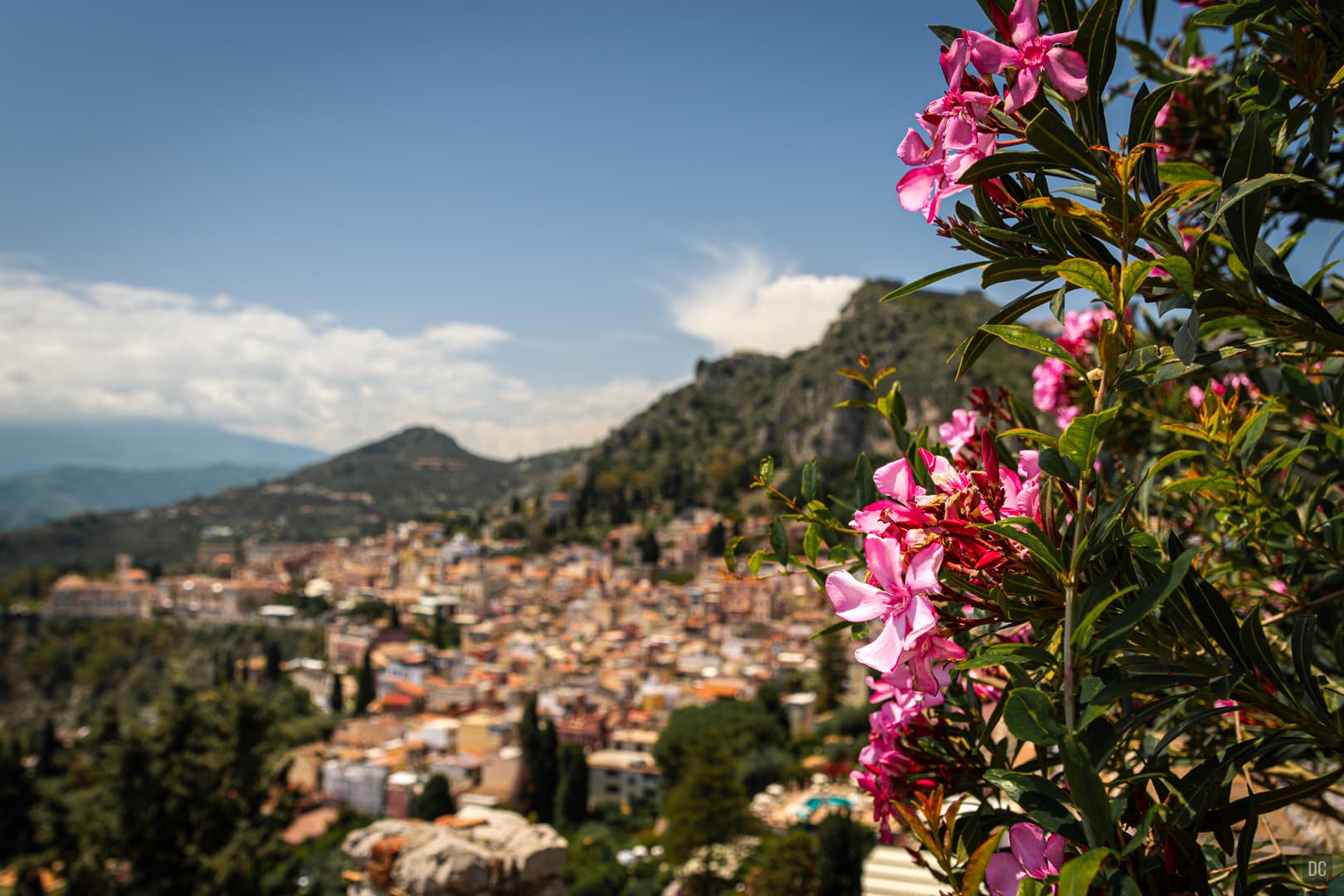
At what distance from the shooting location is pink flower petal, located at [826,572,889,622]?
503 millimetres

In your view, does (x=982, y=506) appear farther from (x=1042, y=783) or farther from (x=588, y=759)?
(x=588, y=759)

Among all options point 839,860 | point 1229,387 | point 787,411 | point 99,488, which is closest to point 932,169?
point 1229,387

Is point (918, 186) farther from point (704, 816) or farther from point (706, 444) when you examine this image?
point (706, 444)

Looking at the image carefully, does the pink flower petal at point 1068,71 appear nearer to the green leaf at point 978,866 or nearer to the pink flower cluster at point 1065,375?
the green leaf at point 978,866

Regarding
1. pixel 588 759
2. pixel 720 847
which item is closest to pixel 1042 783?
pixel 720 847

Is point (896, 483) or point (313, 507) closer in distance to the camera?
point (896, 483)

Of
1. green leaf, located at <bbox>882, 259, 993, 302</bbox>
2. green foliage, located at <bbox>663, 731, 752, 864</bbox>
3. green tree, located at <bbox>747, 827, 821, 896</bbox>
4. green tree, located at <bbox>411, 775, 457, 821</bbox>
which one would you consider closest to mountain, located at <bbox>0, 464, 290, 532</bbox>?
green tree, located at <bbox>411, 775, 457, 821</bbox>

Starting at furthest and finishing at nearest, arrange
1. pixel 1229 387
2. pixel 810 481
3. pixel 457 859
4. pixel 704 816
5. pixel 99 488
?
1. pixel 99 488
2. pixel 704 816
3. pixel 457 859
4. pixel 1229 387
5. pixel 810 481

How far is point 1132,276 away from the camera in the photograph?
1.60ft

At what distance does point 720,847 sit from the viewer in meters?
13.7

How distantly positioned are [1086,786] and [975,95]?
1.45 feet

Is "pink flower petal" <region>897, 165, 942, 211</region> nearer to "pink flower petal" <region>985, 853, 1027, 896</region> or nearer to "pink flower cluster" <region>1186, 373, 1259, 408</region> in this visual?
"pink flower petal" <region>985, 853, 1027, 896</region>

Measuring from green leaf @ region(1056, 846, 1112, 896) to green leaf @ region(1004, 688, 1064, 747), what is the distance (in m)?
0.06

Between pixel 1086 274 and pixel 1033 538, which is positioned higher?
pixel 1086 274
